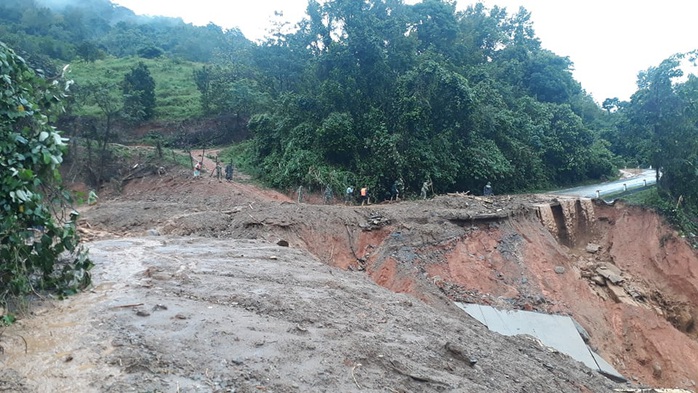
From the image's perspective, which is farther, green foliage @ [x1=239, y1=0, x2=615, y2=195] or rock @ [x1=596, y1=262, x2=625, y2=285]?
green foliage @ [x1=239, y1=0, x2=615, y2=195]

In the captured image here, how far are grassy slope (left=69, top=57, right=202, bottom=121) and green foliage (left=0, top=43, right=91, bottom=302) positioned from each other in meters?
22.3

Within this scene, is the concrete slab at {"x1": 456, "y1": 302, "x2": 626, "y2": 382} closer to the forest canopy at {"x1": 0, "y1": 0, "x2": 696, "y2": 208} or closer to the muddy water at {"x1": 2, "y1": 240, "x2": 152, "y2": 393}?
the muddy water at {"x1": 2, "y1": 240, "x2": 152, "y2": 393}

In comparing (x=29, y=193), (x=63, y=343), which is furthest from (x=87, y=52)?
(x=63, y=343)

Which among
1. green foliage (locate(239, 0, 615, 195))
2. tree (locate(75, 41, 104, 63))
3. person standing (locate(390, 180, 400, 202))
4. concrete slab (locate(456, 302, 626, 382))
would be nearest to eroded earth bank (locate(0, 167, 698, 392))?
concrete slab (locate(456, 302, 626, 382))

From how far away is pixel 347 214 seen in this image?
47.4 ft

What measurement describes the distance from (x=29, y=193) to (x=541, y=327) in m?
11.0

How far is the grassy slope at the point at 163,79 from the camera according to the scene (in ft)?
99.8

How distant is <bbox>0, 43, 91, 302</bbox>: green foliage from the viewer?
549cm

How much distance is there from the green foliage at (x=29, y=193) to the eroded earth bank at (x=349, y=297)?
43 centimetres

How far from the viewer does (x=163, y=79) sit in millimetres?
37094

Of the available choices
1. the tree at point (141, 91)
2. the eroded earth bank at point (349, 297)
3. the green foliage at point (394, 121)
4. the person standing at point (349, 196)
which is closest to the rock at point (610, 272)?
the eroded earth bank at point (349, 297)

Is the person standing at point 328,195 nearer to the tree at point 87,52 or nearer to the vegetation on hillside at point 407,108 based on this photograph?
the vegetation on hillside at point 407,108

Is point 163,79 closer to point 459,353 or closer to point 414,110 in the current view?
point 414,110

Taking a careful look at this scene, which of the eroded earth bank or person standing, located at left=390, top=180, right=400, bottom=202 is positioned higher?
person standing, located at left=390, top=180, right=400, bottom=202
